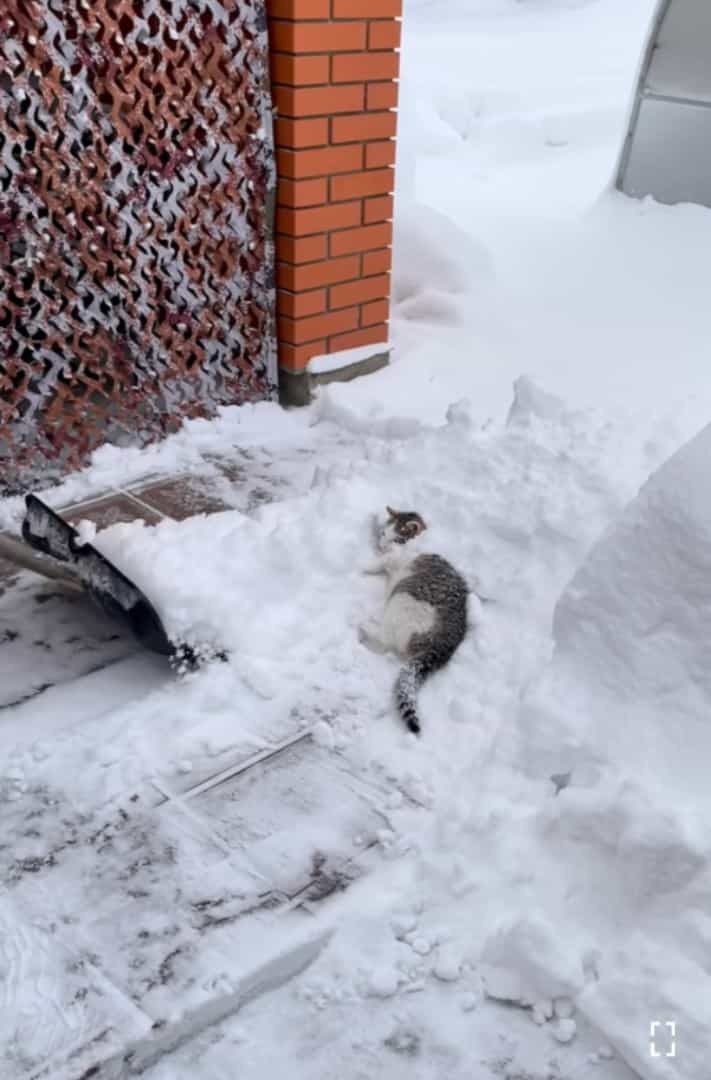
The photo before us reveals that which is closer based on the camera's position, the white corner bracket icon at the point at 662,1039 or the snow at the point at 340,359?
the white corner bracket icon at the point at 662,1039

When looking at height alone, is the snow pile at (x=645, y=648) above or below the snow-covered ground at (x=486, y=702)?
above

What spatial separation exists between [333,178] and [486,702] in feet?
9.11

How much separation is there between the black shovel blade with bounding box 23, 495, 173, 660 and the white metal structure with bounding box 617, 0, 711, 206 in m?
5.52

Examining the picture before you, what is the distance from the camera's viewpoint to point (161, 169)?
13.2ft

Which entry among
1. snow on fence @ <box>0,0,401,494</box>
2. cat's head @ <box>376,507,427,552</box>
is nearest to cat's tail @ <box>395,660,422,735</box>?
cat's head @ <box>376,507,427,552</box>

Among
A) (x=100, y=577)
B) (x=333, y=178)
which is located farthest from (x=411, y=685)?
(x=333, y=178)

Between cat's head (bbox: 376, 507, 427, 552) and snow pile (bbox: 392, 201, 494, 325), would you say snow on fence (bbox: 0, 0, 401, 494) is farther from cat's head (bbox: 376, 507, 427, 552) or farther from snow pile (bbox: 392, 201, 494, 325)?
cat's head (bbox: 376, 507, 427, 552)

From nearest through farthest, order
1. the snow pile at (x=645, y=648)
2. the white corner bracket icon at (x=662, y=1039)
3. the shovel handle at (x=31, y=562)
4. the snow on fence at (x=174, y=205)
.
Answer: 1. the white corner bracket icon at (x=662, y=1039)
2. the snow pile at (x=645, y=648)
3. the shovel handle at (x=31, y=562)
4. the snow on fence at (x=174, y=205)

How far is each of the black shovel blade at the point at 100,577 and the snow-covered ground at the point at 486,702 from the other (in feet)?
0.33

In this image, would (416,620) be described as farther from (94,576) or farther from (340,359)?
(340,359)

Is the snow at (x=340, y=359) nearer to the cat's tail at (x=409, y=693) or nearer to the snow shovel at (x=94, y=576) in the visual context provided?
the snow shovel at (x=94, y=576)

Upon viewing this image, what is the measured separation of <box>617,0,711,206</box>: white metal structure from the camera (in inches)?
269

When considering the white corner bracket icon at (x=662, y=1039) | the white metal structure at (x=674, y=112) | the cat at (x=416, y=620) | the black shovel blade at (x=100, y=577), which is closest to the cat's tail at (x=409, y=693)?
the cat at (x=416, y=620)

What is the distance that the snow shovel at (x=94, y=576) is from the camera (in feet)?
9.92
